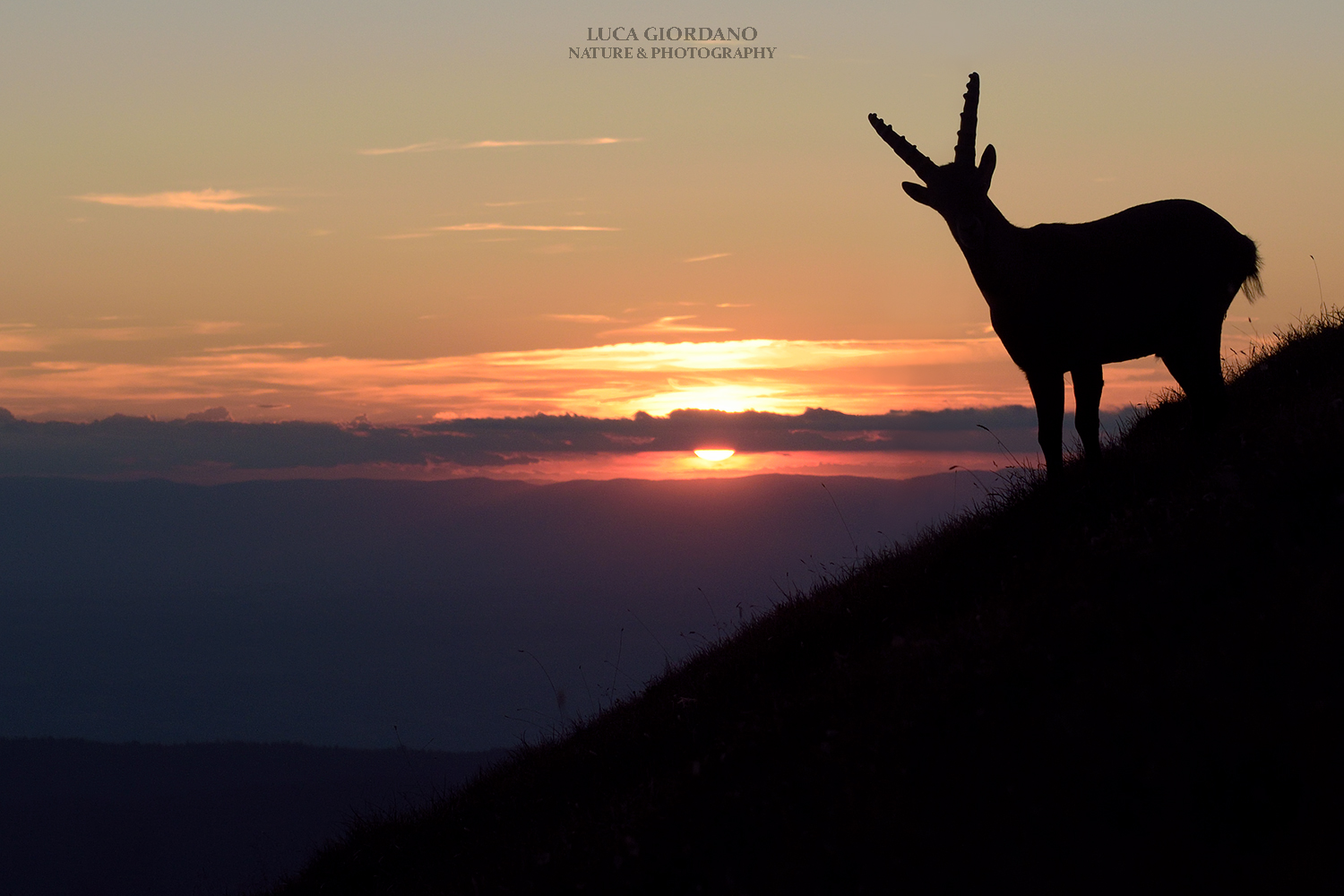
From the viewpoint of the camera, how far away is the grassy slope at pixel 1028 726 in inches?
189

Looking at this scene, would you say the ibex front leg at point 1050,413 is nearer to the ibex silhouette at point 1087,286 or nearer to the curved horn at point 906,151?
the ibex silhouette at point 1087,286

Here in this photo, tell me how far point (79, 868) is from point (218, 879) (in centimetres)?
15976

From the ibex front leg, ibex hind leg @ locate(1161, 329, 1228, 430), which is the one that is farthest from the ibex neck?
ibex hind leg @ locate(1161, 329, 1228, 430)

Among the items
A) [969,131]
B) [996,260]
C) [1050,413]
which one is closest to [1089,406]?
[1050,413]

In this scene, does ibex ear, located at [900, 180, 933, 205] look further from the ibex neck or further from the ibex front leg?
the ibex front leg

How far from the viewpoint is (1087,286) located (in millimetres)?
9656

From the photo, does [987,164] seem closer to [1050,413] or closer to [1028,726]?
[1050,413]

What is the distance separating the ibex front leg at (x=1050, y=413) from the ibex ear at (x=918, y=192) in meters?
1.93

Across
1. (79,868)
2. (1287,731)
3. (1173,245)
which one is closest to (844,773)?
(1287,731)

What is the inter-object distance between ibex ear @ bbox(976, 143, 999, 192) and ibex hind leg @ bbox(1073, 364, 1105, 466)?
6.49 feet

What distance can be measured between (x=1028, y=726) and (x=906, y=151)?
620 centimetres

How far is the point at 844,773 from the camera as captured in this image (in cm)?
612

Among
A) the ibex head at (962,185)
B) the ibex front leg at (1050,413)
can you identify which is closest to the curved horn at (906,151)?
the ibex head at (962,185)

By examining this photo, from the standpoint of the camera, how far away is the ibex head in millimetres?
9555
